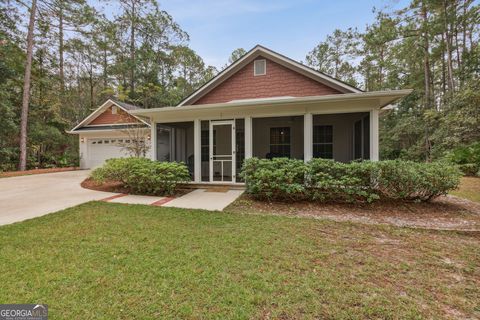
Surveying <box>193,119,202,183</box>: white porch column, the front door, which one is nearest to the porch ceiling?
<box>193,119,202,183</box>: white porch column

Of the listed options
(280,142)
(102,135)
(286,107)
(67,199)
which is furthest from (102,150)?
(286,107)

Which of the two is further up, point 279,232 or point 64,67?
point 64,67

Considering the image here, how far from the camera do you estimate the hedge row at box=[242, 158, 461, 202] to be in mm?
5773

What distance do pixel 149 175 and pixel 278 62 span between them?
24.6 ft

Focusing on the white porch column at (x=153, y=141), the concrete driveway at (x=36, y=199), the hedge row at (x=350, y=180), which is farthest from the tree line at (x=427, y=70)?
the concrete driveway at (x=36, y=199)

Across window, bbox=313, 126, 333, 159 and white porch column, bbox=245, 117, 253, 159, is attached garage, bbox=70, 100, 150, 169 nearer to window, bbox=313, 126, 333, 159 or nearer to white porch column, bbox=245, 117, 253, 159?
white porch column, bbox=245, 117, 253, 159

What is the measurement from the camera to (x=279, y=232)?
4227 millimetres

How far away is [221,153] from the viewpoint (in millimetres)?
8805

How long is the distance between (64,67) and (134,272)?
25.4 meters

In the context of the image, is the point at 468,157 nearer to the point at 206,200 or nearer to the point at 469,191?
the point at 469,191

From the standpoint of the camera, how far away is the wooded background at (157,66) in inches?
572

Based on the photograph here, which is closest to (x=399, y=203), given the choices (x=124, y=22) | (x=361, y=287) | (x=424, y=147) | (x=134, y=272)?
(x=361, y=287)

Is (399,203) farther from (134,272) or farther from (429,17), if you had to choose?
(429,17)

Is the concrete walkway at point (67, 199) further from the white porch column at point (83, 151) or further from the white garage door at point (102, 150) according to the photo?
the white porch column at point (83, 151)
